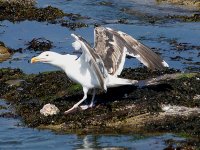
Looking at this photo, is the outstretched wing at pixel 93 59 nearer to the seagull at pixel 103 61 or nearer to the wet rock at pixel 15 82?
the seagull at pixel 103 61

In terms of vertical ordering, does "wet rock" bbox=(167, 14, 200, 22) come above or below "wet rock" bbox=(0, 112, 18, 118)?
below

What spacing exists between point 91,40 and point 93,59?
9.23 meters

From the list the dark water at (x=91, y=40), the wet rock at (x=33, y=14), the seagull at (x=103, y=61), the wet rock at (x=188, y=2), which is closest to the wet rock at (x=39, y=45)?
the dark water at (x=91, y=40)

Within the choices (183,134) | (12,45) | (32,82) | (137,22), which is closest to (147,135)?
(183,134)

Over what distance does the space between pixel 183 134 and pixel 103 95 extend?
2.76 meters

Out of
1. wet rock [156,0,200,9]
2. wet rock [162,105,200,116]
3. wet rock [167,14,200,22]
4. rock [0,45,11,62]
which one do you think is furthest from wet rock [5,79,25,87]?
wet rock [156,0,200,9]

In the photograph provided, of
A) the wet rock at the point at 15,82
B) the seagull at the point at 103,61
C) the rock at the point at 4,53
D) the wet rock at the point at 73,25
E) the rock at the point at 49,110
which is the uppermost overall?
the seagull at the point at 103,61

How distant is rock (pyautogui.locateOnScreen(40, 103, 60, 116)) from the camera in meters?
13.0

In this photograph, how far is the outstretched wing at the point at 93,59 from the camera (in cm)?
1192

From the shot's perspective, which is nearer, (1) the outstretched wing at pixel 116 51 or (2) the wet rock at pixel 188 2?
(1) the outstretched wing at pixel 116 51

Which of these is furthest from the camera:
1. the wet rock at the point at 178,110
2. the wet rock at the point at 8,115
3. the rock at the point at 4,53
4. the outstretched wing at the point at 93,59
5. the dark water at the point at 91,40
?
the rock at the point at 4,53

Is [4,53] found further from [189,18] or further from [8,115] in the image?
[189,18]

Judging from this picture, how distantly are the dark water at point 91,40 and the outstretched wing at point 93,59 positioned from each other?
3.67 feet

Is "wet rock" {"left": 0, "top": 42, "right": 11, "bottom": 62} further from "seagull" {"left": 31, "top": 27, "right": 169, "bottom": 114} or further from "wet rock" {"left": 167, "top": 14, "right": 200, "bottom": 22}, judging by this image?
"wet rock" {"left": 167, "top": 14, "right": 200, "bottom": 22}
